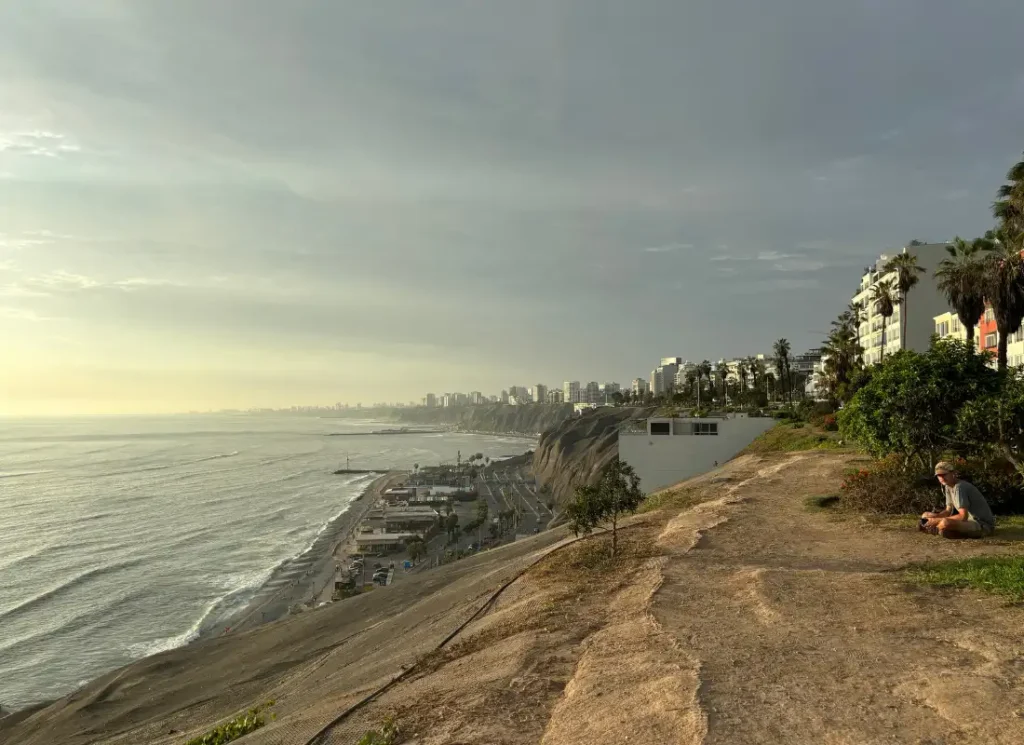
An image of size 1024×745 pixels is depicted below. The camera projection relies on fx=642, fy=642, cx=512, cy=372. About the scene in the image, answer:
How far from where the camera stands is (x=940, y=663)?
6836mm

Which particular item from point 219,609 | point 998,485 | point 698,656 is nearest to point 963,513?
point 998,485

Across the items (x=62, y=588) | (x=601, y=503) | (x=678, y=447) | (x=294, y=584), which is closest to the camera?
(x=601, y=503)

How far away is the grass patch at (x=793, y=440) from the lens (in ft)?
114

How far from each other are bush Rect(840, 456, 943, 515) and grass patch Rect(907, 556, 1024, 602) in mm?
5711

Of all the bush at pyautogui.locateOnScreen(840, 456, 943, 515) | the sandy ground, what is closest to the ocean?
the sandy ground

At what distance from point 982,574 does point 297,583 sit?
39089 mm

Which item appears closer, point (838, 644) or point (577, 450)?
point (838, 644)

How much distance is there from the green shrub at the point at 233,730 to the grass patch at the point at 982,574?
10.6 meters

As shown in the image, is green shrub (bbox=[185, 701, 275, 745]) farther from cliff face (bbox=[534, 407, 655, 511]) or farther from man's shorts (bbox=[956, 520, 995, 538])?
cliff face (bbox=[534, 407, 655, 511])

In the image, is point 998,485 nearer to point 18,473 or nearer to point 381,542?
point 381,542

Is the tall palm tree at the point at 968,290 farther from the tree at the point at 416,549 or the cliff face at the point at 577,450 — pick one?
the cliff face at the point at 577,450

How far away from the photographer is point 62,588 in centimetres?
3938

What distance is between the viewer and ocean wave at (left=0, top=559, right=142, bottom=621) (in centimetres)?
3559

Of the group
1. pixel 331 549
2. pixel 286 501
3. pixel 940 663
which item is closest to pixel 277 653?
pixel 940 663
